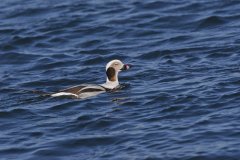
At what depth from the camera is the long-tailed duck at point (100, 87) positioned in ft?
62.0

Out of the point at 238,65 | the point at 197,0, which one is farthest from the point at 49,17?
the point at 238,65

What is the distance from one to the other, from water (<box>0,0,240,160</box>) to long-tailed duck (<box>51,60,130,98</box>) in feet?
0.56

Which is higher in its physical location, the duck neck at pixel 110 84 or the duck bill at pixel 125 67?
the duck bill at pixel 125 67

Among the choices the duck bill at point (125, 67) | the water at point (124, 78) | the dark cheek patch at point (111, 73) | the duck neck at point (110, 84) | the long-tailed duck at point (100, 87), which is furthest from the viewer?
the duck bill at point (125, 67)

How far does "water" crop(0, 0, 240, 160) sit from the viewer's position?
15.2m

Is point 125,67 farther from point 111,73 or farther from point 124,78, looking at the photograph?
point 124,78

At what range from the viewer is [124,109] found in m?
17.7

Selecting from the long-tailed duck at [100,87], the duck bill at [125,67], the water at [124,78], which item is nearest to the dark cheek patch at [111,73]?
the long-tailed duck at [100,87]

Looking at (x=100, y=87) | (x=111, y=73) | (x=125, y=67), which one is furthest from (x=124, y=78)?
(x=100, y=87)

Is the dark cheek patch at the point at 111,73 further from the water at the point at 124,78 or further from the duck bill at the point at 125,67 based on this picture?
the water at the point at 124,78

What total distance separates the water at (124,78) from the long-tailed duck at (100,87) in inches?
6.8

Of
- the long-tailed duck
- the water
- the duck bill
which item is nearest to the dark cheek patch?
the long-tailed duck

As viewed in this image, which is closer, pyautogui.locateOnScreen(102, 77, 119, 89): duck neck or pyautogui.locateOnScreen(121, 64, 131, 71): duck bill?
pyautogui.locateOnScreen(102, 77, 119, 89): duck neck

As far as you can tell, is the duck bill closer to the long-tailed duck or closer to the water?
the long-tailed duck
